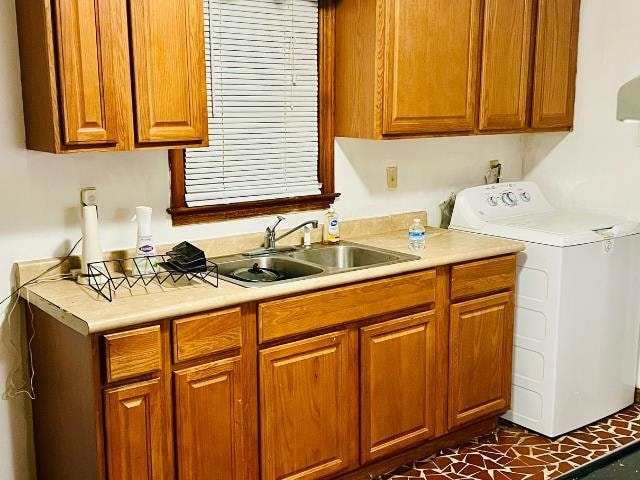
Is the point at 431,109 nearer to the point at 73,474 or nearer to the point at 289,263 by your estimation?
the point at 289,263

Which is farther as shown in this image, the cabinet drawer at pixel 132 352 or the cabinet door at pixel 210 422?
the cabinet door at pixel 210 422

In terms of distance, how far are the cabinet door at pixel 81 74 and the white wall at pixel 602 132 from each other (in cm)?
243

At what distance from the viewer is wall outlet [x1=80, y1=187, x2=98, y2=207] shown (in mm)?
2621

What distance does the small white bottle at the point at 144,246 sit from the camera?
259cm

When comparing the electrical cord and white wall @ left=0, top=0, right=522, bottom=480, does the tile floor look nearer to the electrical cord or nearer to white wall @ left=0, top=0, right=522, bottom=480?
white wall @ left=0, top=0, right=522, bottom=480

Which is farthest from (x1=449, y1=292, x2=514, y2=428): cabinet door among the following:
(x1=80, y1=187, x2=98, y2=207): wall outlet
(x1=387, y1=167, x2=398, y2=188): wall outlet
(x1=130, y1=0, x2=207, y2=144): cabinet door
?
(x1=80, y1=187, x2=98, y2=207): wall outlet

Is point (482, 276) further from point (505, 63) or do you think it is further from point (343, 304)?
point (505, 63)

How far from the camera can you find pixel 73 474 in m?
2.39

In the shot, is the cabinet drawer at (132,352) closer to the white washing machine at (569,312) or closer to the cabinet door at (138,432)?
the cabinet door at (138,432)

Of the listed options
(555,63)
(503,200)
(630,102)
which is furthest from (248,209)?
(630,102)

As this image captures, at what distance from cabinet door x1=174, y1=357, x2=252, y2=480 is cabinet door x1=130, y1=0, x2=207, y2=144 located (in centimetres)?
78

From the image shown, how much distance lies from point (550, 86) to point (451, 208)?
29.8 inches

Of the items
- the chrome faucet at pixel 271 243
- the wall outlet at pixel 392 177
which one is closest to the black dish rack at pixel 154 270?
the chrome faucet at pixel 271 243

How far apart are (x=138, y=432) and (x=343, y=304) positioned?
32.9 inches
